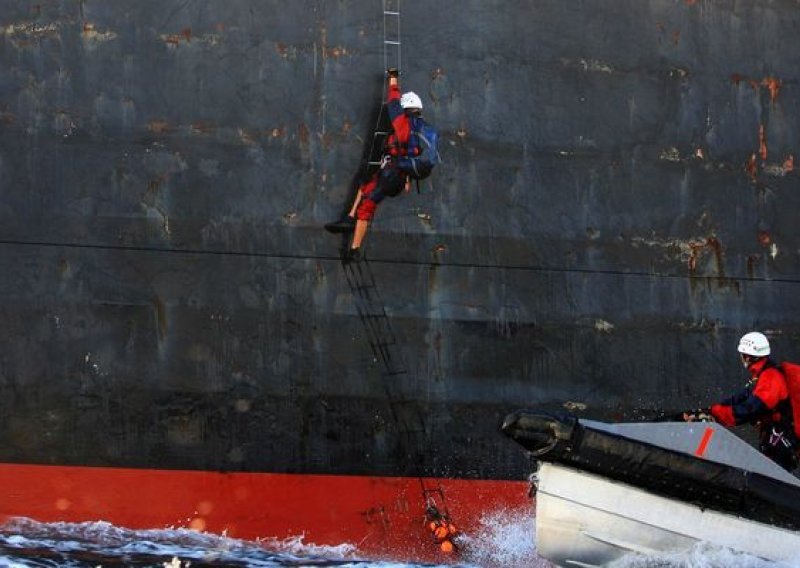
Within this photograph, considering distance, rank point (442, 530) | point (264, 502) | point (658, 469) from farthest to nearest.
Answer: point (442, 530)
point (264, 502)
point (658, 469)

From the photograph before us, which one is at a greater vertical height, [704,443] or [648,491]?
[704,443]

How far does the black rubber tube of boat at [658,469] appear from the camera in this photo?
6883 millimetres

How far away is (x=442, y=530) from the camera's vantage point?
797cm

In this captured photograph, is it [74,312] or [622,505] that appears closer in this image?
[622,505]

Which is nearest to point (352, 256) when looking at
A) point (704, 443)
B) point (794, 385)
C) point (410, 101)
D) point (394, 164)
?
point (394, 164)

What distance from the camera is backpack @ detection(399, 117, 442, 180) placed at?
8062mm

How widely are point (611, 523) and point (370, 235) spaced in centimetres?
256

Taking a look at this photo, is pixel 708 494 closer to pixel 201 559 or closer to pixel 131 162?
pixel 201 559

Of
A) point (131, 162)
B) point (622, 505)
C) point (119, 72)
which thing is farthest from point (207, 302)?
point (622, 505)

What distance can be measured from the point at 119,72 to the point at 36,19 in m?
0.63

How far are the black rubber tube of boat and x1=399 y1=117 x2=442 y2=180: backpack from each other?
79.6 inches

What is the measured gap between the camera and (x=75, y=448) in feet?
25.0

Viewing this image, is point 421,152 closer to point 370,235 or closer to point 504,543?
point 370,235

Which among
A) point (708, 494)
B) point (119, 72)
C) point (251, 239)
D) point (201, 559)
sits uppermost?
point (119, 72)
